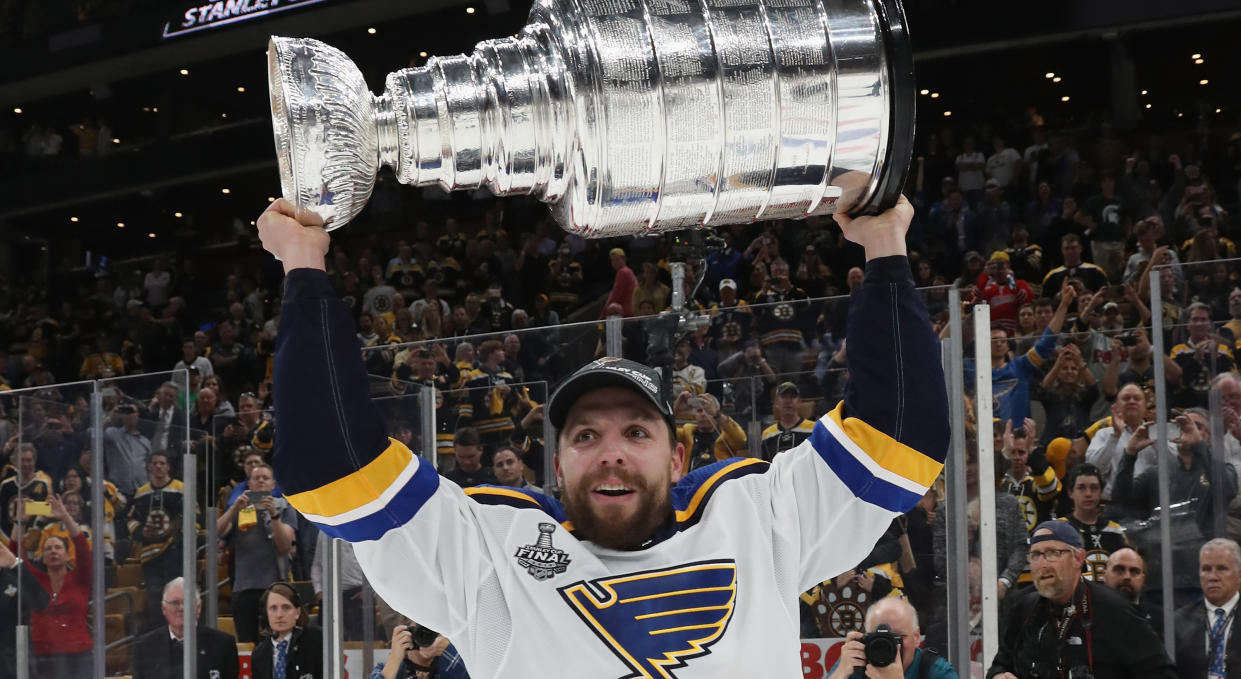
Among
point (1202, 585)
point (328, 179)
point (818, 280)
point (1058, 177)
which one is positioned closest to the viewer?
point (328, 179)

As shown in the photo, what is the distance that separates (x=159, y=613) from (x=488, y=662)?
14.8 feet

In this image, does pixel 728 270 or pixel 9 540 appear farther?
pixel 728 270

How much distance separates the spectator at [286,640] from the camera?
5.98 metres

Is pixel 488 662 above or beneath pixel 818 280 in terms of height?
beneath

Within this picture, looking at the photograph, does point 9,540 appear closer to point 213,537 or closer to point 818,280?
point 213,537

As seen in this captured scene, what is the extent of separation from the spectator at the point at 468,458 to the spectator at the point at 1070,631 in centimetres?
209

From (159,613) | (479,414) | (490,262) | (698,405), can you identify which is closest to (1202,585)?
(698,405)

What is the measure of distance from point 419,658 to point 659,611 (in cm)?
369

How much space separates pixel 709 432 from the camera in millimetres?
5020

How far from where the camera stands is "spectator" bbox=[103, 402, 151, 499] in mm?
6062

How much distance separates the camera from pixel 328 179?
5.62ft

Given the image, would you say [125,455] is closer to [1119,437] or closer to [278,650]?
[278,650]

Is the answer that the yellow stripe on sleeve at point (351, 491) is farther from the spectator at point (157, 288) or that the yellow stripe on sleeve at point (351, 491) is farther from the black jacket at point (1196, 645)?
the spectator at point (157, 288)

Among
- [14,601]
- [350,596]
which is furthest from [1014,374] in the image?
[14,601]
